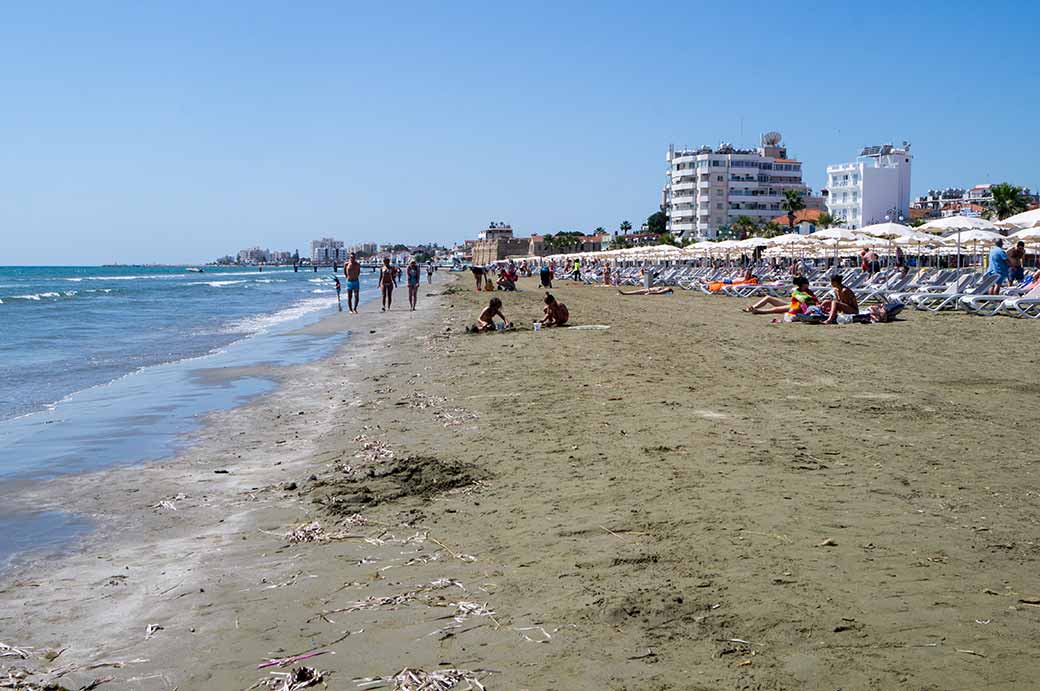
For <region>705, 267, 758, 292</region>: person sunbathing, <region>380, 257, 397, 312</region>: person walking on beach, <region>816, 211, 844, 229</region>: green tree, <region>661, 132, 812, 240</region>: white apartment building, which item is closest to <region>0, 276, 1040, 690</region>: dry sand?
<region>380, 257, 397, 312</region>: person walking on beach

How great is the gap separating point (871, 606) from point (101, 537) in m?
3.98

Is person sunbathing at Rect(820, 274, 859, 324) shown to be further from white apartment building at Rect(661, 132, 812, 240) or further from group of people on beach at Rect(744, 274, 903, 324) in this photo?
white apartment building at Rect(661, 132, 812, 240)

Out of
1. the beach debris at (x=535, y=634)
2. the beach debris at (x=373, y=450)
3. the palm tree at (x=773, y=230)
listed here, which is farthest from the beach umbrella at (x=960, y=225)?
the palm tree at (x=773, y=230)

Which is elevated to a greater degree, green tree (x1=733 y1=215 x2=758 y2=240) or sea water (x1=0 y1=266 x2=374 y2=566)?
green tree (x1=733 y1=215 x2=758 y2=240)

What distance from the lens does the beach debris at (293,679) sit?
9.43 feet

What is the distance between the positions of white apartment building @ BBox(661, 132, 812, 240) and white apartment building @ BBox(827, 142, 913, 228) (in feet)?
30.8

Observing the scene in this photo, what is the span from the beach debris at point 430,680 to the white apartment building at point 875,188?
98.5 m

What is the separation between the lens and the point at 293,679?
2914mm

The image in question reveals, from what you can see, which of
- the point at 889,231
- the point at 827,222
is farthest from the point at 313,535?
the point at 827,222

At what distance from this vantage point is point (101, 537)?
4.93 metres

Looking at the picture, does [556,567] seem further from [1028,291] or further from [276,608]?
[1028,291]

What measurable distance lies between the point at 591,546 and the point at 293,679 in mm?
1504

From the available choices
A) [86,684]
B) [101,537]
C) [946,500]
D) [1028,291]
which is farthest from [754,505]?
[1028,291]

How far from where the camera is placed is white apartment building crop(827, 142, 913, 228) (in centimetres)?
9544
